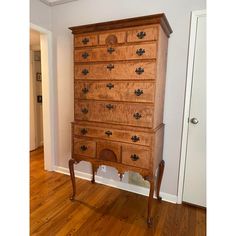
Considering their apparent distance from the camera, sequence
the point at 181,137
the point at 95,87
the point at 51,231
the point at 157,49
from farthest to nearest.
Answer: the point at 181,137 → the point at 95,87 → the point at 51,231 → the point at 157,49

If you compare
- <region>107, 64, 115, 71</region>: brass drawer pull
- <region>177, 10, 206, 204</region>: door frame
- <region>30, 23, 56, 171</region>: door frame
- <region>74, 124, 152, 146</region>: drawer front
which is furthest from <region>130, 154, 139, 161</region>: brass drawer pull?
<region>30, 23, 56, 171</region>: door frame

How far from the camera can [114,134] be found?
1.83m

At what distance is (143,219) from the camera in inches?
74.6

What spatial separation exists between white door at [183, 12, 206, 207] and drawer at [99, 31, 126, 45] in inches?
31.0

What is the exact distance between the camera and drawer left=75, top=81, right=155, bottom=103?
1679 mm

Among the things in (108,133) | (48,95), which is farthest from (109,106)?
(48,95)

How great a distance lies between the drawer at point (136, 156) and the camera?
1705 mm

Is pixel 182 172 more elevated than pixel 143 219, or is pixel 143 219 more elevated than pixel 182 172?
pixel 182 172

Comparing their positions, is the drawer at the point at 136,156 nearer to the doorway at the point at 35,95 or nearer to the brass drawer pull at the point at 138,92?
the brass drawer pull at the point at 138,92

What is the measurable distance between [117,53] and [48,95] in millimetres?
1452
